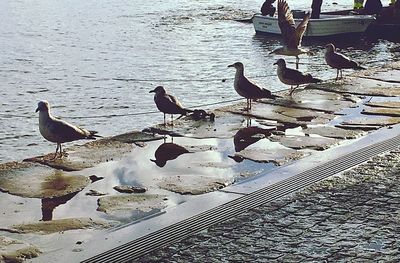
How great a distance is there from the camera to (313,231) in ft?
23.1

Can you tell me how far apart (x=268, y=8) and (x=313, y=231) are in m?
29.9

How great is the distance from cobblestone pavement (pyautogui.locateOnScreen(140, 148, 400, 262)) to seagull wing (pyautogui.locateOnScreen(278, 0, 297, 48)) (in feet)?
39.5

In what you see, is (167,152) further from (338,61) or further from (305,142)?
(338,61)

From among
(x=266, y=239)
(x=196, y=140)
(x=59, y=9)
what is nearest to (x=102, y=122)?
(x=196, y=140)

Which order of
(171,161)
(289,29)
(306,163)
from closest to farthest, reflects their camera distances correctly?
1. (306,163)
2. (171,161)
3. (289,29)

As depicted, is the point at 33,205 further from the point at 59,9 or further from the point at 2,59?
the point at 59,9

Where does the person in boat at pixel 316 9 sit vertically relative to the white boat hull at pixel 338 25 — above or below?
above

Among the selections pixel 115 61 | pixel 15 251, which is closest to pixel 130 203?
pixel 15 251

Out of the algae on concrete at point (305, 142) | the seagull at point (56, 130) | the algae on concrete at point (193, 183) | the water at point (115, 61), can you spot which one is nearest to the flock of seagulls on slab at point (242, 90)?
the seagull at point (56, 130)

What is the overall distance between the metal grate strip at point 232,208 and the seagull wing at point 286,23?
1016 cm

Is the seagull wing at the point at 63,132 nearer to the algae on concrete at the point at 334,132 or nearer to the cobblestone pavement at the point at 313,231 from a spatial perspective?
the algae on concrete at the point at 334,132

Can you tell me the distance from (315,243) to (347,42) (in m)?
27.8

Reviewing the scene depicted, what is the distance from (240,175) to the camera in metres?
9.24

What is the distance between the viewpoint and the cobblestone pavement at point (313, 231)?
21.4ft
